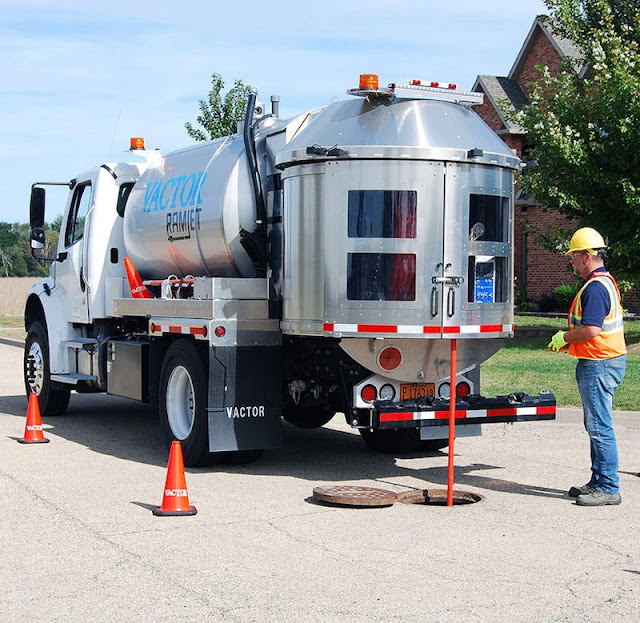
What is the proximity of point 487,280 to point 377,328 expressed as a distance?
109 centimetres

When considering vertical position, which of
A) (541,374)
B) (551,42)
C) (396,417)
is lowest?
(541,374)

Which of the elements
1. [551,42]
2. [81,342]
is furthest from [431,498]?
[551,42]

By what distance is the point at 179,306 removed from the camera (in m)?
9.77

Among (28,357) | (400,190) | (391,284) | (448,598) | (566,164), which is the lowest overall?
(448,598)

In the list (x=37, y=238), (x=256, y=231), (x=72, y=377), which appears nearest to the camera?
(x=256, y=231)

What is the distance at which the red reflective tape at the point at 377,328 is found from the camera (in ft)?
27.5

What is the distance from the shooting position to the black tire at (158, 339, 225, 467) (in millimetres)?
9320

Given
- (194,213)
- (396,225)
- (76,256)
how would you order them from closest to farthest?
(396,225)
(194,213)
(76,256)

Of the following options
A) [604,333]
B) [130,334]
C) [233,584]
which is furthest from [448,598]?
[130,334]

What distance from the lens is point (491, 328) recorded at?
8781mm

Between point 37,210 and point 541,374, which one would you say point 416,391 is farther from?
point 541,374

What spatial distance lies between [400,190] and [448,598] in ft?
12.4

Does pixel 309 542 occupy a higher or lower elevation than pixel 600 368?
lower

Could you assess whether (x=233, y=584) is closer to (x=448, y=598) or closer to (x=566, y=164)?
(x=448, y=598)
